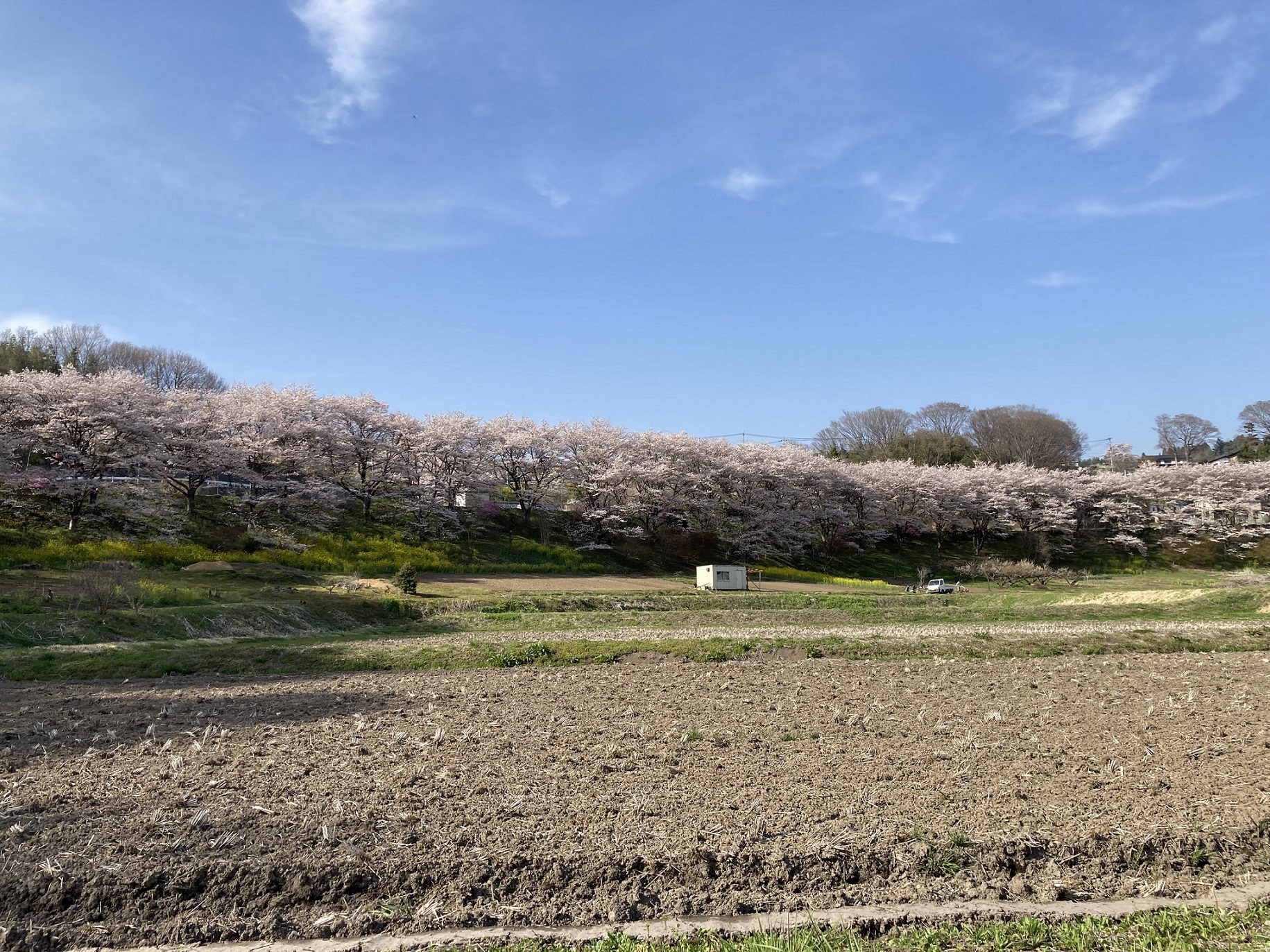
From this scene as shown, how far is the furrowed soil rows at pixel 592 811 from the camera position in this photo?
5789 mm

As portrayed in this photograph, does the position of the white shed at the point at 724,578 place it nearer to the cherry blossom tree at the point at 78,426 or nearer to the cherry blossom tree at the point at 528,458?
the cherry blossom tree at the point at 528,458

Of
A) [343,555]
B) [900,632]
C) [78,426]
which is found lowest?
[900,632]

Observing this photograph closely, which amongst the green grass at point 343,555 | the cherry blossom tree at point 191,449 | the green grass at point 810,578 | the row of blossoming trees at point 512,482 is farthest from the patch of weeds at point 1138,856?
the cherry blossom tree at point 191,449

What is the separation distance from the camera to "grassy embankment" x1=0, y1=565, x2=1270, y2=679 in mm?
17875

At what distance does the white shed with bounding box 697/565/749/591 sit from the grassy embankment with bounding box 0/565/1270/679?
5004 mm

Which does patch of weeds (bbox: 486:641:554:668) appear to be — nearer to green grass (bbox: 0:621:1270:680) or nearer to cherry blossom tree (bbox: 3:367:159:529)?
green grass (bbox: 0:621:1270:680)

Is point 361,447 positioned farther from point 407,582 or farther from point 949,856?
point 949,856

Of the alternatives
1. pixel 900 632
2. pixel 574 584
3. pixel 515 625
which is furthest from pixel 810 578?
pixel 515 625

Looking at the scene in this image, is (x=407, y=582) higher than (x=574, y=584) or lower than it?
higher

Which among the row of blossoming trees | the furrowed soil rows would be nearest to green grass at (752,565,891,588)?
the row of blossoming trees

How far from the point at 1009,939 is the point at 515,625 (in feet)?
69.4

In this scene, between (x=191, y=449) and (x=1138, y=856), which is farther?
(x=191, y=449)

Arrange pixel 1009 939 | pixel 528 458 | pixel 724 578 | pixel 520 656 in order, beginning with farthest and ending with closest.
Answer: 1. pixel 528 458
2. pixel 724 578
3. pixel 520 656
4. pixel 1009 939

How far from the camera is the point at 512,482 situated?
65.1 metres
